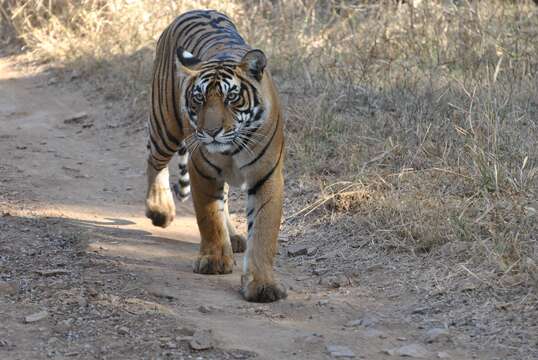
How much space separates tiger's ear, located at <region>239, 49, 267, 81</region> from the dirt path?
106cm

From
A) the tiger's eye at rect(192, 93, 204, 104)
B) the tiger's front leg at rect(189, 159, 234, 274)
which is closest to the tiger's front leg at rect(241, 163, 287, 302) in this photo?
the tiger's front leg at rect(189, 159, 234, 274)

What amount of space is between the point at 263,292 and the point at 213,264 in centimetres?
52

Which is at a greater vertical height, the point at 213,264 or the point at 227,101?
the point at 227,101

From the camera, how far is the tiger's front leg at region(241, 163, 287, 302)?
4.53 metres

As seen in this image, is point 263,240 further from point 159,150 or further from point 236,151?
point 159,150

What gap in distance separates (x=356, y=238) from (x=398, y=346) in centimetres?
148

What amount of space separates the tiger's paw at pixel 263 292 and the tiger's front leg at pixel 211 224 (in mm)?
444

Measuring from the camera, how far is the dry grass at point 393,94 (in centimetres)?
517

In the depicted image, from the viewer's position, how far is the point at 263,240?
464cm

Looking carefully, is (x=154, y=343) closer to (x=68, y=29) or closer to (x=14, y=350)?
(x=14, y=350)

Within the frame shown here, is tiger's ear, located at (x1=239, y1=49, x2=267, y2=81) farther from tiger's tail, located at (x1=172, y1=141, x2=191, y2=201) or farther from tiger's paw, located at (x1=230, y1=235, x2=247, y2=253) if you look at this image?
tiger's tail, located at (x1=172, y1=141, x2=191, y2=201)

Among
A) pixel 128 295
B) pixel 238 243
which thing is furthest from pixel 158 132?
pixel 128 295

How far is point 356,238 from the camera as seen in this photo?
Result: 213 inches

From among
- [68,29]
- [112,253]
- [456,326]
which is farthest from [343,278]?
[68,29]
